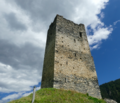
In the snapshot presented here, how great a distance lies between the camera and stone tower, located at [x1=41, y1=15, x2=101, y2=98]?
38.5ft

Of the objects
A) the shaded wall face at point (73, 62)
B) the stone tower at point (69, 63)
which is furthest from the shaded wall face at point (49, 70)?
the shaded wall face at point (73, 62)

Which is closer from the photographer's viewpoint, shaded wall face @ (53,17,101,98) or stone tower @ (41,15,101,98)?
stone tower @ (41,15,101,98)

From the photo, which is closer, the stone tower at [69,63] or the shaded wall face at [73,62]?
the stone tower at [69,63]

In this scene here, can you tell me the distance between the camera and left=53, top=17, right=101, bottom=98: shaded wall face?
11831mm

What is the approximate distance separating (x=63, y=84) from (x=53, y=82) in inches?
51.4

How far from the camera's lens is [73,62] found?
13.6m

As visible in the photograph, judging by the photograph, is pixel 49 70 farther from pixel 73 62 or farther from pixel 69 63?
pixel 73 62

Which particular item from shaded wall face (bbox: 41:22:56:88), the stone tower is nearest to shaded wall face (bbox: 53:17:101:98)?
the stone tower

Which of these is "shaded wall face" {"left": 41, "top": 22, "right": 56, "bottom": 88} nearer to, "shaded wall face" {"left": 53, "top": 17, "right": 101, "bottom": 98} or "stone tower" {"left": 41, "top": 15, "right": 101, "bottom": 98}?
"stone tower" {"left": 41, "top": 15, "right": 101, "bottom": 98}

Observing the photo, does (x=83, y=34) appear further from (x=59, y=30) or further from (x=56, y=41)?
(x=56, y=41)

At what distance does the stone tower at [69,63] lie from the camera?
38.5 ft

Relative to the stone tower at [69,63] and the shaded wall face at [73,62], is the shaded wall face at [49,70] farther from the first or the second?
the shaded wall face at [73,62]

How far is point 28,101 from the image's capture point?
23.9 ft

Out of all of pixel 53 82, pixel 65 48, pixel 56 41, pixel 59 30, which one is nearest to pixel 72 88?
pixel 53 82
